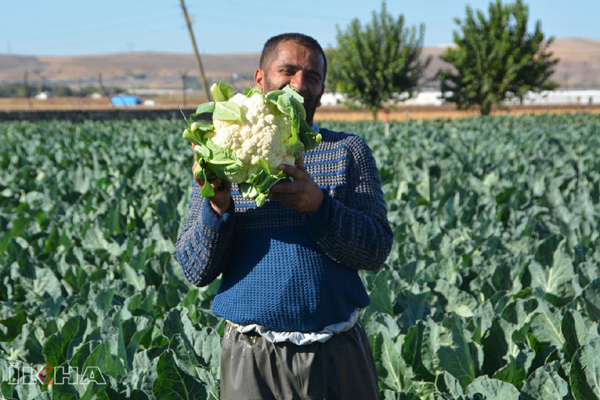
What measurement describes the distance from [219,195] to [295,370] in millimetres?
552

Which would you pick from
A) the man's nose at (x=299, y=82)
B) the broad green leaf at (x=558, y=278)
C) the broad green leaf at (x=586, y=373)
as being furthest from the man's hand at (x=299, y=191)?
the broad green leaf at (x=558, y=278)

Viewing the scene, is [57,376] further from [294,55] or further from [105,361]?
[294,55]

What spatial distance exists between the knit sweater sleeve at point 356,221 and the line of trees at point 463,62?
40.0 meters

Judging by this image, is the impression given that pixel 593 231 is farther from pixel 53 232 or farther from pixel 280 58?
pixel 53 232

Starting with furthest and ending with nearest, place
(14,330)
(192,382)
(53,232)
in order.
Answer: (53,232) → (14,330) → (192,382)

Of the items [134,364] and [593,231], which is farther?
[593,231]

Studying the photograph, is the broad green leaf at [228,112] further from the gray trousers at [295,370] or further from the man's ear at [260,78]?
the gray trousers at [295,370]

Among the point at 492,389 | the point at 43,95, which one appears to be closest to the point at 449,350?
the point at 492,389

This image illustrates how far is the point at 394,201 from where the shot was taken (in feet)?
20.2

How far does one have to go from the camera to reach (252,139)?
1.80m

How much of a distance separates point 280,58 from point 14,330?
8.05ft

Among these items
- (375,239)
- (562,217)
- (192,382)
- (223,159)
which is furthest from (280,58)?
(562,217)

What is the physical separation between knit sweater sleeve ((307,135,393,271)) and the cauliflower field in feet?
2.63

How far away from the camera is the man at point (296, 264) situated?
6.49ft
